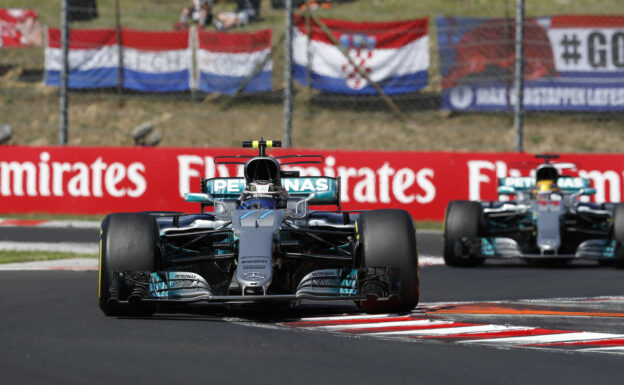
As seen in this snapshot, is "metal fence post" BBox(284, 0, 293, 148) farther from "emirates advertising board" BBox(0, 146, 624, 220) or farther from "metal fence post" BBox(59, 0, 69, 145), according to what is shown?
"metal fence post" BBox(59, 0, 69, 145)

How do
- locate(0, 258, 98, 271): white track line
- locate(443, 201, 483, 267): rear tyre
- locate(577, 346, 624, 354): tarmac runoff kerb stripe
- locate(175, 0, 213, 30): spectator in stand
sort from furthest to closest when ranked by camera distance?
locate(175, 0, 213, 30): spectator in stand → locate(443, 201, 483, 267): rear tyre → locate(0, 258, 98, 271): white track line → locate(577, 346, 624, 354): tarmac runoff kerb stripe

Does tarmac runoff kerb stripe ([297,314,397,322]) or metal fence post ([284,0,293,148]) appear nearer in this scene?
tarmac runoff kerb stripe ([297,314,397,322])

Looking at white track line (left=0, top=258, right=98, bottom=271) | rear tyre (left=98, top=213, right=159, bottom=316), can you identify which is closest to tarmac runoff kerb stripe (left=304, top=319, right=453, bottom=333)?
rear tyre (left=98, top=213, right=159, bottom=316)

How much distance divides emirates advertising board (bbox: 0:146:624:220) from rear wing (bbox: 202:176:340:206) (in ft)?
30.0

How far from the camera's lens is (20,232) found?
18.5 meters

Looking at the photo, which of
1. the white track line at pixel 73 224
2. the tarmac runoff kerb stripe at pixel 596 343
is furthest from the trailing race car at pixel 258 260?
the white track line at pixel 73 224

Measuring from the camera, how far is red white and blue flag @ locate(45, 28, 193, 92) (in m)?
24.2

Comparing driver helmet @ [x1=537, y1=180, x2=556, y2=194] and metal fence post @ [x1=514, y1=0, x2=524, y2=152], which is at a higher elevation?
metal fence post @ [x1=514, y1=0, x2=524, y2=152]

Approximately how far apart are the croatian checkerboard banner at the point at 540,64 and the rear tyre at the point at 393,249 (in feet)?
52.3

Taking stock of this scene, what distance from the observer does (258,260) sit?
8.65 m

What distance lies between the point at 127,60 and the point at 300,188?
15.5 m

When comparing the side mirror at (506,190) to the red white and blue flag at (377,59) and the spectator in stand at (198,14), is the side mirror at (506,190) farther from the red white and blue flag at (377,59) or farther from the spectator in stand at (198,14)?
the spectator in stand at (198,14)

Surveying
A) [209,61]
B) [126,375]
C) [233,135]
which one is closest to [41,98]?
[233,135]

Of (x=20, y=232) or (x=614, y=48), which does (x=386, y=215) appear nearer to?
(x=20, y=232)
